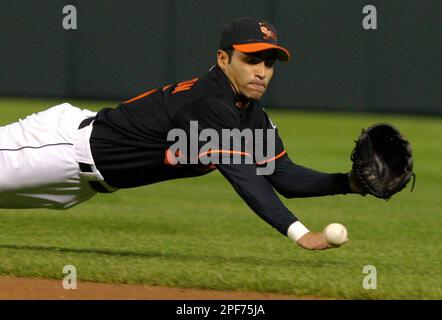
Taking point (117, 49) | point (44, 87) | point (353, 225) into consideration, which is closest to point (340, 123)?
point (117, 49)

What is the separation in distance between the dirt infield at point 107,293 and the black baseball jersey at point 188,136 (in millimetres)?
574

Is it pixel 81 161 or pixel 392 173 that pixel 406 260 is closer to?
pixel 392 173

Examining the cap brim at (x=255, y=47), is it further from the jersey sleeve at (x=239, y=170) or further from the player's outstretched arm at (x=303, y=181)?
the player's outstretched arm at (x=303, y=181)

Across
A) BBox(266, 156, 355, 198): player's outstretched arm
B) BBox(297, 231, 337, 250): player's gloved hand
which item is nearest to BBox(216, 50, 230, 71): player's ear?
BBox(266, 156, 355, 198): player's outstretched arm

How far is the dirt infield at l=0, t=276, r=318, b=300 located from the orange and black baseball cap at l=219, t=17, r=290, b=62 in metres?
1.28

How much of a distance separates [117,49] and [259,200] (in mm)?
15118

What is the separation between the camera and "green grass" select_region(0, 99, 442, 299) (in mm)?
5656

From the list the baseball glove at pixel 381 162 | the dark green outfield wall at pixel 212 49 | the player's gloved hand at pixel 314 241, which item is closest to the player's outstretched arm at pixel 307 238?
the player's gloved hand at pixel 314 241

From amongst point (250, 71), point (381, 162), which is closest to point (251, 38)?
point (250, 71)

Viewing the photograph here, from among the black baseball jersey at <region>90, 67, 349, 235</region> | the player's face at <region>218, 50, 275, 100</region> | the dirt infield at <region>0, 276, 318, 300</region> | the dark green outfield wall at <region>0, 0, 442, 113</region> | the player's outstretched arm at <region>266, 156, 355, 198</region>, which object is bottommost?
the dirt infield at <region>0, 276, 318, 300</region>

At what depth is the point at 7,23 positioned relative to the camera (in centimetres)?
1947

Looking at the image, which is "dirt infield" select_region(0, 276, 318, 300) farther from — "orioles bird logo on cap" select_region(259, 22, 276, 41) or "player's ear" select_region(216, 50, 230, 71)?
"orioles bird logo on cap" select_region(259, 22, 276, 41)

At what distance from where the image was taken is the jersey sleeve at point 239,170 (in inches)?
181

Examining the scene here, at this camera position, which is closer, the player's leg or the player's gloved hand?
the player's gloved hand
